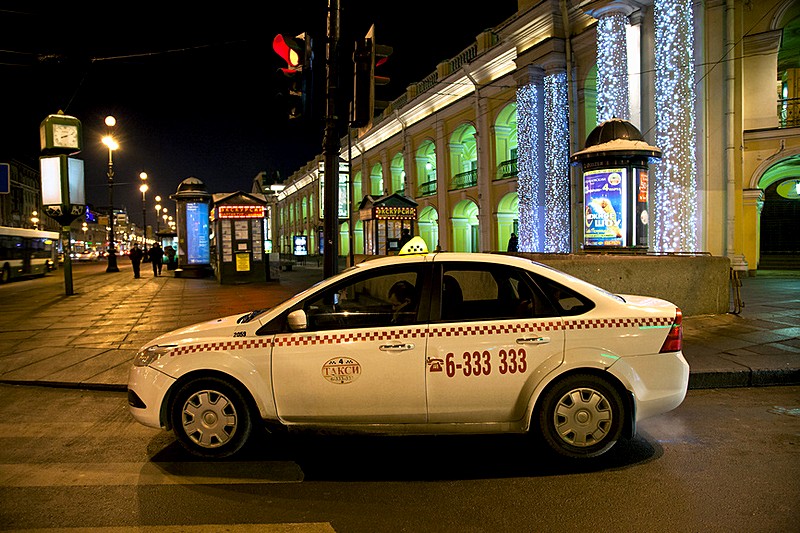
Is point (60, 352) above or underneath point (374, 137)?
underneath

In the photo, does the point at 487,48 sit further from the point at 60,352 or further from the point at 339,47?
the point at 60,352

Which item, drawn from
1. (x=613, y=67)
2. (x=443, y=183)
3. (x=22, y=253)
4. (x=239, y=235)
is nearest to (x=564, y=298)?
(x=613, y=67)

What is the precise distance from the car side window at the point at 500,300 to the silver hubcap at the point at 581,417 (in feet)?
2.19

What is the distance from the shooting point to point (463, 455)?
14.9ft

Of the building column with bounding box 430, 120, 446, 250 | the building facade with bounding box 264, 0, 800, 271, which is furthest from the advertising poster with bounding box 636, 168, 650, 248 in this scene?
the building column with bounding box 430, 120, 446, 250

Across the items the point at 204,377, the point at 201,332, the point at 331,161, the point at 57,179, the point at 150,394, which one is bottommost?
the point at 150,394

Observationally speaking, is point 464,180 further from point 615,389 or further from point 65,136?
point 615,389

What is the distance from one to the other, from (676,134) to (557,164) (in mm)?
5748

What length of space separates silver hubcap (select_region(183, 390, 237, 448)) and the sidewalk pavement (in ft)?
10.3

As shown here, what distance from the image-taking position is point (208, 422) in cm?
450

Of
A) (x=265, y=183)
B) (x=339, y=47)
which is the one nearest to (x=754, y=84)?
(x=339, y=47)

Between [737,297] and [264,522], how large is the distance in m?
9.87

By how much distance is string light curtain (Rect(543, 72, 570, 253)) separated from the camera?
22.0m

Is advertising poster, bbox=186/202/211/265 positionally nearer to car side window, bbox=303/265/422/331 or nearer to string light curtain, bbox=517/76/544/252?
string light curtain, bbox=517/76/544/252
